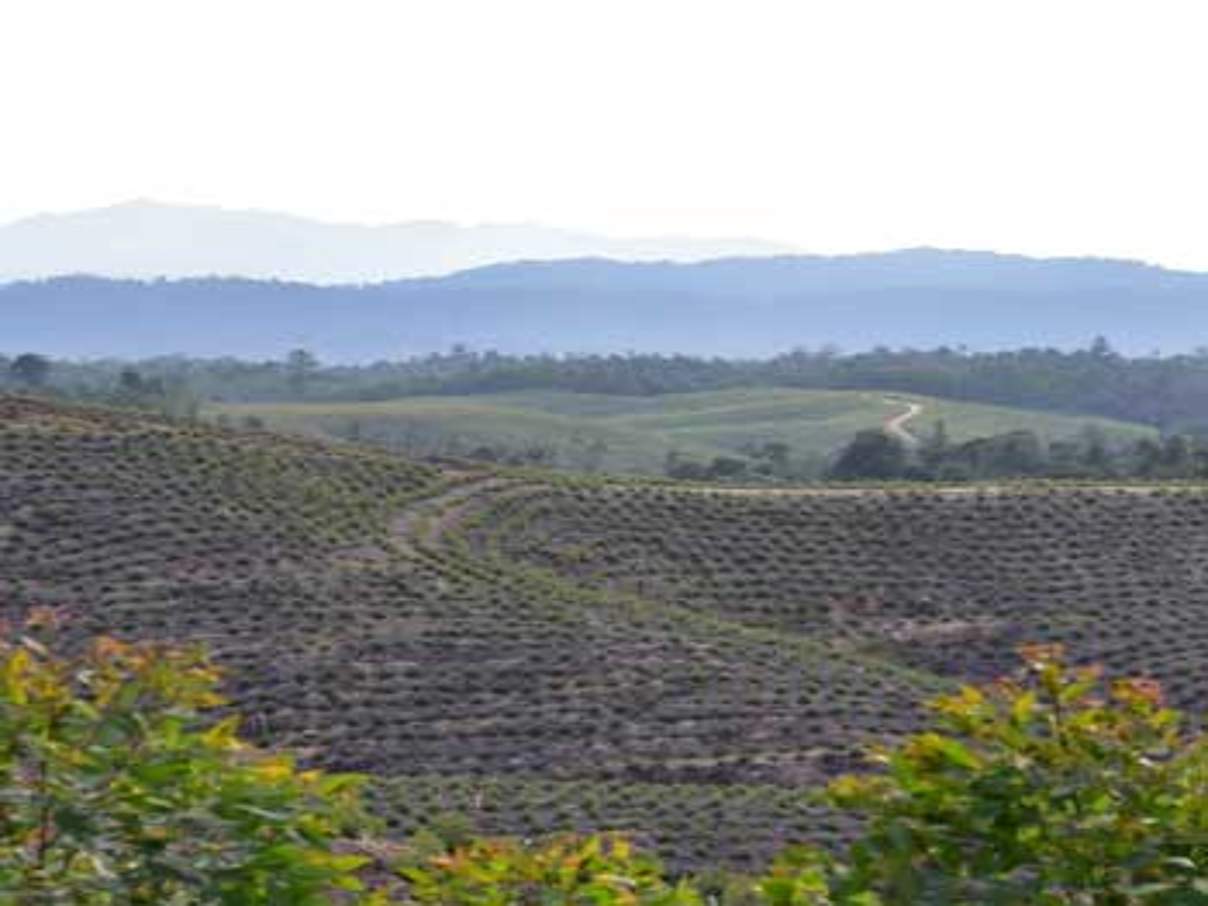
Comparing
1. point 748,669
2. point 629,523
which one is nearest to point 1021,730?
point 748,669

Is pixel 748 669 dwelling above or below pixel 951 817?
below

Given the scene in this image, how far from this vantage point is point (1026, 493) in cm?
4081

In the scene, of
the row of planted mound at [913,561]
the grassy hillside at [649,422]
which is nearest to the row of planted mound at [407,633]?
the row of planted mound at [913,561]

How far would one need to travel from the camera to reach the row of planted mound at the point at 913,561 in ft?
112

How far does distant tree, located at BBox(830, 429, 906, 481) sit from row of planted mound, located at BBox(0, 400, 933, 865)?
17.9 m

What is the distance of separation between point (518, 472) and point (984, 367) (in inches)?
3224

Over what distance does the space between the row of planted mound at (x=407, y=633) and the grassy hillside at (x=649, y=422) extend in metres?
41.6

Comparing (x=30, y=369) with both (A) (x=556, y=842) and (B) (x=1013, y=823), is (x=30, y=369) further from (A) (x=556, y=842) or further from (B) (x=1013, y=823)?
(B) (x=1013, y=823)

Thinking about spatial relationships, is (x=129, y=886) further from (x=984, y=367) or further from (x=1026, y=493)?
(x=984, y=367)

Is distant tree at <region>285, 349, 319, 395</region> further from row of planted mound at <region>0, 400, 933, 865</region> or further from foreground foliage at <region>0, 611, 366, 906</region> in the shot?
foreground foliage at <region>0, 611, 366, 906</region>

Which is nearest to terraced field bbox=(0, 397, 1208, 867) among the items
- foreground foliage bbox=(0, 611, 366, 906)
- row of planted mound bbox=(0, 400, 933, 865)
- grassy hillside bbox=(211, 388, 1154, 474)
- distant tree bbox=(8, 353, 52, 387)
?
row of planted mound bbox=(0, 400, 933, 865)

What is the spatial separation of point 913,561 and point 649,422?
7554 centimetres

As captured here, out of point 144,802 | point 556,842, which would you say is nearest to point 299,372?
point 556,842

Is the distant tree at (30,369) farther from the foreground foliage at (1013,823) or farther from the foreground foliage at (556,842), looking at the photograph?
the foreground foliage at (1013,823)
